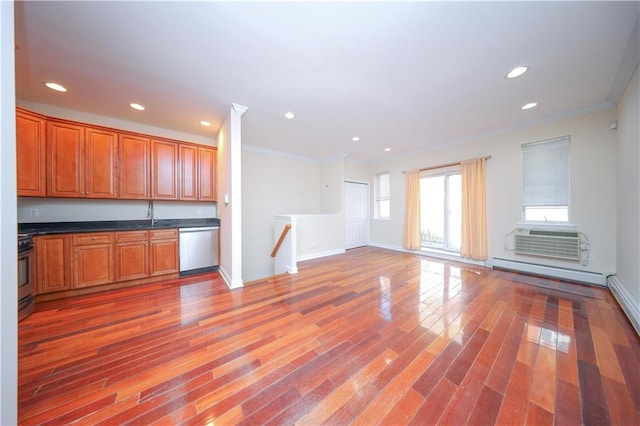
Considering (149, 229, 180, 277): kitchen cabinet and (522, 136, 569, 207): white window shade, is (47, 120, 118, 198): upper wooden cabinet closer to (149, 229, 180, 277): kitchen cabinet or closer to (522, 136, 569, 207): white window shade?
(149, 229, 180, 277): kitchen cabinet

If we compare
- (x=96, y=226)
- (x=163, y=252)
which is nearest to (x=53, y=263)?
(x=96, y=226)

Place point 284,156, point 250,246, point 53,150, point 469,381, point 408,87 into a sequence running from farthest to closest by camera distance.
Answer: point 284,156
point 250,246
point 53,150
point 408,87
point 469,381

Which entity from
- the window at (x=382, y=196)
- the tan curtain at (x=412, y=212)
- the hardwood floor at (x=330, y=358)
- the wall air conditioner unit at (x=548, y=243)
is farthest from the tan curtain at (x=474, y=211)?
the window at (x=382, y=196)

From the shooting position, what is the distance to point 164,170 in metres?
3.51

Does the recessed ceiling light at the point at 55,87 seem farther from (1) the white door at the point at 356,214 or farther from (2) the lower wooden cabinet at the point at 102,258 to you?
(1) the white door at the point at 356,214

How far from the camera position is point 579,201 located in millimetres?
3090

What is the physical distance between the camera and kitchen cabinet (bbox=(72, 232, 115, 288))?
2633 mm

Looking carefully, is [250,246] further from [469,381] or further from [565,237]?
[565,237]

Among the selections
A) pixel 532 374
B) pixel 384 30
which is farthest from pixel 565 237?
pixel 384 30

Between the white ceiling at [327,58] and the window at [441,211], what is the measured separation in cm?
174

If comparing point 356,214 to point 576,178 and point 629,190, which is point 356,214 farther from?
point 629,190

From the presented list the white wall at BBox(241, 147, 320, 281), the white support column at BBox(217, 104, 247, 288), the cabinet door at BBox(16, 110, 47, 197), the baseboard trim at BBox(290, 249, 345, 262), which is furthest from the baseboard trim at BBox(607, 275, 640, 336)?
the cabinet door at BBox(16, 110, 47, 197)

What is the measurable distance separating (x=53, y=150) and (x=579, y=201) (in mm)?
7654

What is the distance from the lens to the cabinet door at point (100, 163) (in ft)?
9.67
